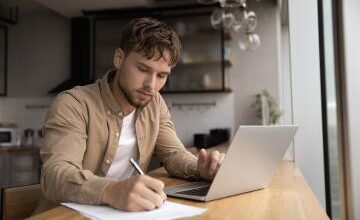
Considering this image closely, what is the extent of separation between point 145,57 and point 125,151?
40 centimetres

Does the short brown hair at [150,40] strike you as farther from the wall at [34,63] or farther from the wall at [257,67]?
the wall at [34,63]

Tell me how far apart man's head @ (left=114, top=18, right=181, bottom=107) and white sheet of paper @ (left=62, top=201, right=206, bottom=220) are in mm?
508

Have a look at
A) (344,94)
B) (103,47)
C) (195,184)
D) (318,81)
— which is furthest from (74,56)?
(344,94)

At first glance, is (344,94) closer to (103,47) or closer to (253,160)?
(253,160)

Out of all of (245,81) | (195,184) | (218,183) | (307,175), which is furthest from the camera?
(245,81)

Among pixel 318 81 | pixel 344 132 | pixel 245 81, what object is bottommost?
pixel 344 132

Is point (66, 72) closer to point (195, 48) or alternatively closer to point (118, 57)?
point (195, 48)

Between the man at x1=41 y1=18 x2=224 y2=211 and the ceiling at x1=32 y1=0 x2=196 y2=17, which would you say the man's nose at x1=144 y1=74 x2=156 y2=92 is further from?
the ceiling at x1=32 y1=0 x2=196 y2=17

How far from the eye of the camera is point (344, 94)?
1.05 m

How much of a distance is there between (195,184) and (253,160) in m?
0.28

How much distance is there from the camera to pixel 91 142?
4.22 ft

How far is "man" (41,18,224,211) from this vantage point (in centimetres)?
93

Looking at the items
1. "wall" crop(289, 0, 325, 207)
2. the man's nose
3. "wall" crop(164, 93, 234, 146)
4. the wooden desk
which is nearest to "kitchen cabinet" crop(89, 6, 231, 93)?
"wall" crop(164, 93, 234, 146)

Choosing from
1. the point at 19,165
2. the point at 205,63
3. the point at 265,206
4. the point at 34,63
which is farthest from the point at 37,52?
the point at 265,206
